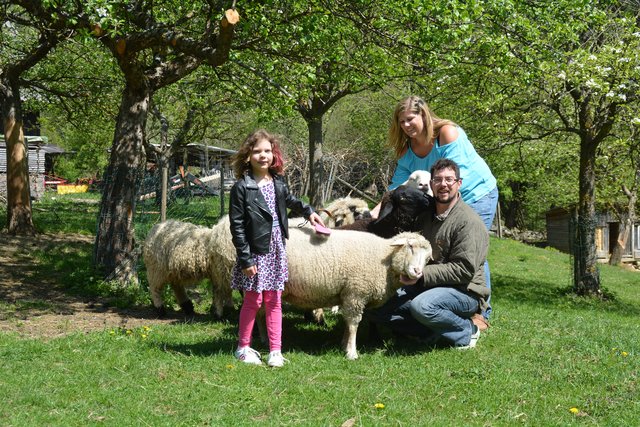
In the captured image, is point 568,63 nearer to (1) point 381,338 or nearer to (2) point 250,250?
(1) point 381,338

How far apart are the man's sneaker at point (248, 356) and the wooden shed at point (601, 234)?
83.0 ft

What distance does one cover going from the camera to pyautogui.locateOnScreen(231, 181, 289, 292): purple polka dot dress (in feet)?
17.3

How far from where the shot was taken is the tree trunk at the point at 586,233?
14.0m

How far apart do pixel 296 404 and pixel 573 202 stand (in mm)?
26403

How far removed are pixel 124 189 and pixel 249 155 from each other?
423cm

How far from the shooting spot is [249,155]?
537 cm

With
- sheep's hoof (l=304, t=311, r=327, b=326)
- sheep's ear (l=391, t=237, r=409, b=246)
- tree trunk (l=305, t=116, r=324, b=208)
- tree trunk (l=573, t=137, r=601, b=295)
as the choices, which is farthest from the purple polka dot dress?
tree trunk (l=305, t=116, r=324, b=208)

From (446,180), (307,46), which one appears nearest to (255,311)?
(446,180)

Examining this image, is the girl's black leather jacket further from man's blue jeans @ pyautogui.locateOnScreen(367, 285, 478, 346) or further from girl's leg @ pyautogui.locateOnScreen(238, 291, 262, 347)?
man's blue jeans @ pyautogui.locateOnScreen(367, 285, 478, 346)

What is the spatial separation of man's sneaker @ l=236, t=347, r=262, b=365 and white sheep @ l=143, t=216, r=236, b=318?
171 cm

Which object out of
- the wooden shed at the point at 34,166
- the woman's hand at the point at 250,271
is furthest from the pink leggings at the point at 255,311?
the wooden shed at the point at 34,166

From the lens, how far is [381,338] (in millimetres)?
6293

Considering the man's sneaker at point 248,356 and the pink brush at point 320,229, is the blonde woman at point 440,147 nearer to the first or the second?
the pink brush at point 320,229

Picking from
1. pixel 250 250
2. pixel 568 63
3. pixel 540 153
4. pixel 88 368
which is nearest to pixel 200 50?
pixel 250 250
